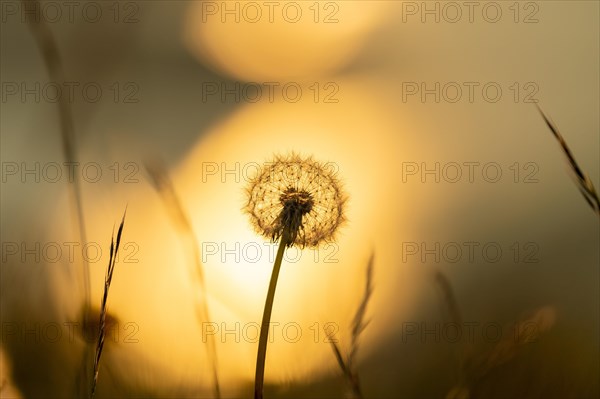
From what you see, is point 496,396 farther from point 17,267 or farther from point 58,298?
point 17,267

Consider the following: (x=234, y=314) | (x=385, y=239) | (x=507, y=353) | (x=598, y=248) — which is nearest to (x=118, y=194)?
(x=234, y=314)

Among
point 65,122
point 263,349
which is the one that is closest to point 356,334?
point 263,349

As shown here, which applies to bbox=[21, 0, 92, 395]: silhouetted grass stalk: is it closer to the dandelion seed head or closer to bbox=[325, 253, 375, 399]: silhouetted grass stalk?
the dandelion seed head

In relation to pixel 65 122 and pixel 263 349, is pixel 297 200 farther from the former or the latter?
pixel 65 122

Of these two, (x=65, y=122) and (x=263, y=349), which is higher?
(x=65, y=122)

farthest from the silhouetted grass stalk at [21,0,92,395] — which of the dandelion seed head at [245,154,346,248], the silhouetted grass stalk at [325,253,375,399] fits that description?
the silhouetted grass stalk at [325,253,375,399]

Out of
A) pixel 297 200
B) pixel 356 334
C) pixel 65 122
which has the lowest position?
pixel 356 334

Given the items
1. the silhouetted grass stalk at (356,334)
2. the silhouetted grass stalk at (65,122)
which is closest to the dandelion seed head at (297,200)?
the silhouetted grass stalk at (356,334)

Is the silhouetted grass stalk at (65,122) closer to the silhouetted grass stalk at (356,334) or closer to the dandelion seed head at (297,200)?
the dandelion seed head at (297,200)
